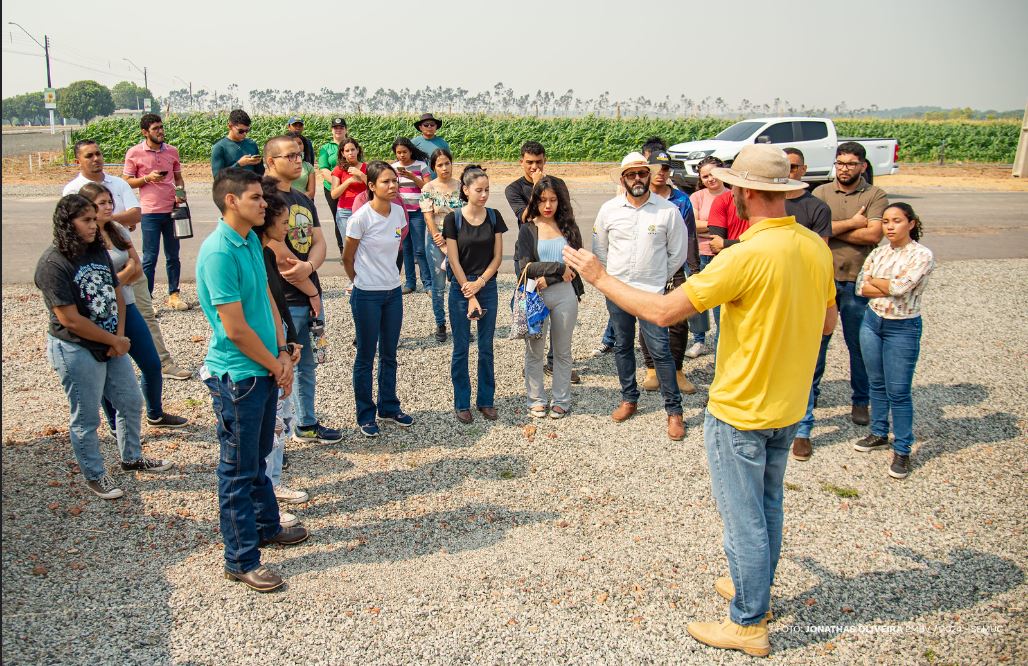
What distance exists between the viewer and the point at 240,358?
385 cm

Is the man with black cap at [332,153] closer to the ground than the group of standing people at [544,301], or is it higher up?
higher up

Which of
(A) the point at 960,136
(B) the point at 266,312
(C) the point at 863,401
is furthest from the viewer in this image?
(A) the point at 960,136

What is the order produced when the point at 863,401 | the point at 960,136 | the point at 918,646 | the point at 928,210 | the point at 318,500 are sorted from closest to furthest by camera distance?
the point at 918,646
the point at 318,500
the point at 863,401
the point at 928,210
the point at 960,136

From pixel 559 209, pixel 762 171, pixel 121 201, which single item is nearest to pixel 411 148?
pixel 121 201

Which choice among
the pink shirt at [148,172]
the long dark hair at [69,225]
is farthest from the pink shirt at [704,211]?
the pink shirt at [148,172]

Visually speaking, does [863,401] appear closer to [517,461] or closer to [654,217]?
[654,217]

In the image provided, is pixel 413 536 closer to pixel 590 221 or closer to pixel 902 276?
pixel 902 276

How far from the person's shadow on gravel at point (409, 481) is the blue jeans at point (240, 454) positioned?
2.73 ft

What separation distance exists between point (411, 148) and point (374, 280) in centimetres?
371

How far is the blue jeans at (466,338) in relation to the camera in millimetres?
6230

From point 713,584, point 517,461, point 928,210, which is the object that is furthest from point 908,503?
point 928,210

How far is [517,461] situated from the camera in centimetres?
560

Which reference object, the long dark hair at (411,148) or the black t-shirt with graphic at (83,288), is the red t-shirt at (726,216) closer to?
the long dark hair at (411,148)

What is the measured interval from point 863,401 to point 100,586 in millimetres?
5812
